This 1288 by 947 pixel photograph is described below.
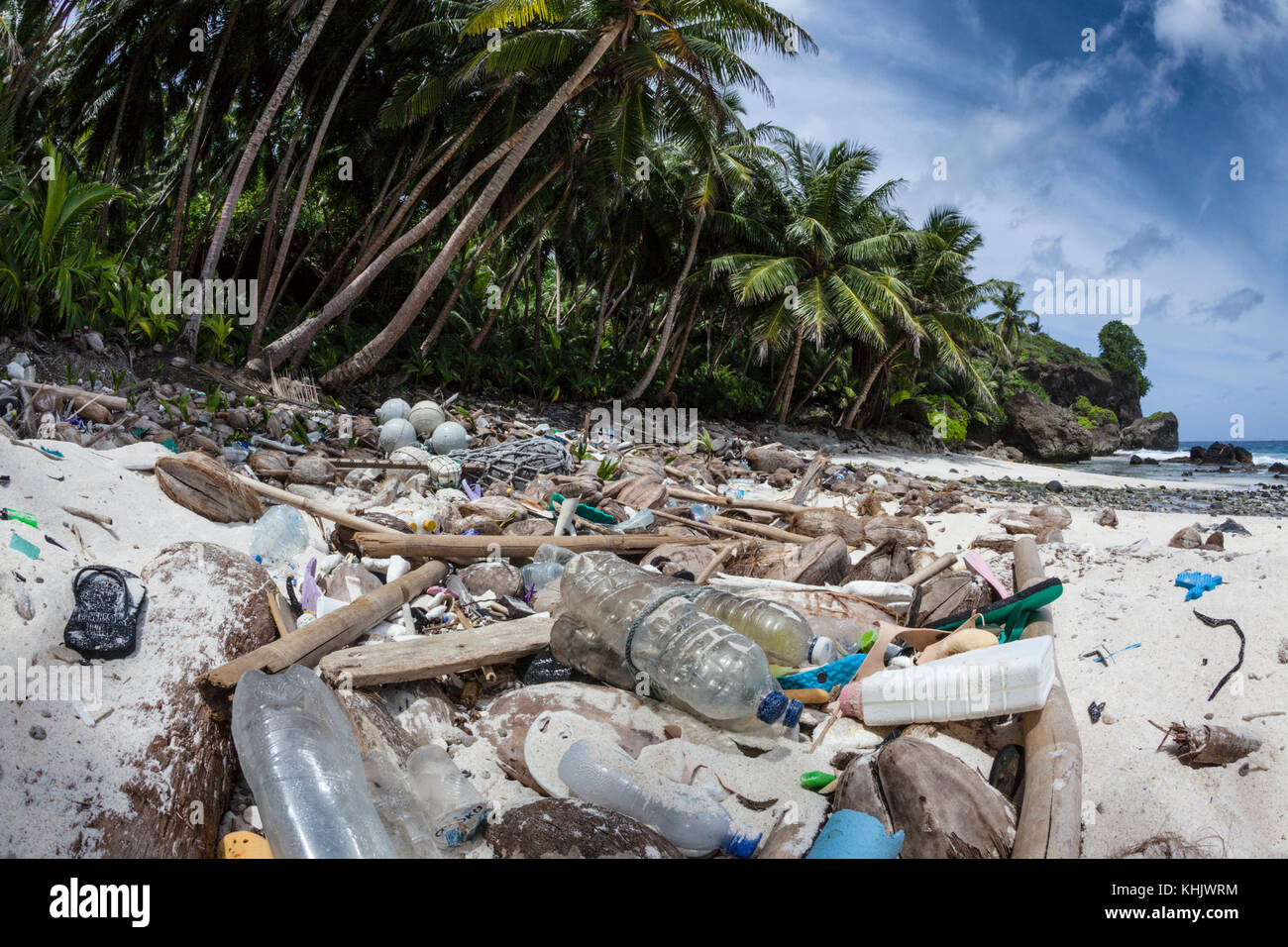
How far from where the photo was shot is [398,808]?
6.63 feet

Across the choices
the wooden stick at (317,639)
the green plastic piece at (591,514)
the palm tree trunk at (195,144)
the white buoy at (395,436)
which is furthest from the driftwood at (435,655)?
the palm tree trunk at (195,144)

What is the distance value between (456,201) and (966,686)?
37.0ft

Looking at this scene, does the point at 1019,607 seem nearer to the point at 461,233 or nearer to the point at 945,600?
the point at 945,600

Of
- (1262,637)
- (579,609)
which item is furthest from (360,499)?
(1262,637)

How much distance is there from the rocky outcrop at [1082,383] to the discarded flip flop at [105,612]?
42.6m

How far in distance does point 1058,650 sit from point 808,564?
62.1 inches

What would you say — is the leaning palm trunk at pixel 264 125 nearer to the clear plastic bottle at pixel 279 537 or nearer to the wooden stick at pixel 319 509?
the wooden stick at pixel 319 509

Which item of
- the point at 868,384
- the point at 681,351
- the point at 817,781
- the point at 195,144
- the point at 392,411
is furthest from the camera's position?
the point at 868,384

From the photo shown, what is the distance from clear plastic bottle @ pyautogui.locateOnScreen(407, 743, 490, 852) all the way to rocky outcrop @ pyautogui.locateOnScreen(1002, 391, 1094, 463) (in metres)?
31.3

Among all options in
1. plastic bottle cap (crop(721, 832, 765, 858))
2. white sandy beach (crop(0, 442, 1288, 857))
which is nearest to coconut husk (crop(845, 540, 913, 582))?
white sandy beach (crop(0, 442, 1288, 857))

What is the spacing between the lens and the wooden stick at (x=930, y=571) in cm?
417

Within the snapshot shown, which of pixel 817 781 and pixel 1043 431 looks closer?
pixel 817 781

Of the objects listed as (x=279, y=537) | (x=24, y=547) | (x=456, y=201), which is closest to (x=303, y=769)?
(x=24, y=547)

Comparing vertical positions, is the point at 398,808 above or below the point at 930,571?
below
